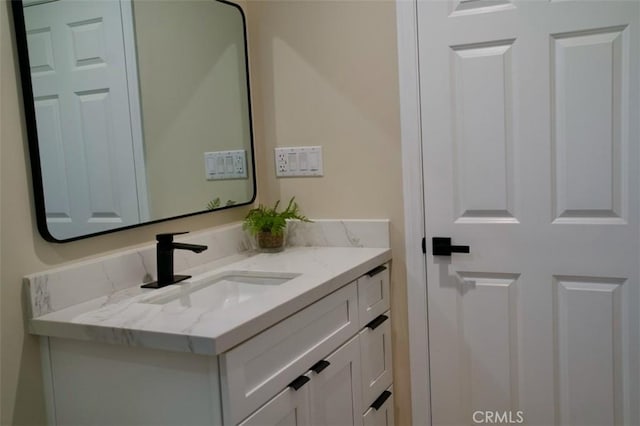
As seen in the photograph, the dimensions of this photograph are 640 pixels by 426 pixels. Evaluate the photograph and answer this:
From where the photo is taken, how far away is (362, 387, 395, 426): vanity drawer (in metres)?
1.89

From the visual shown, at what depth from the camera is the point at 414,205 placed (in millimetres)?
2061

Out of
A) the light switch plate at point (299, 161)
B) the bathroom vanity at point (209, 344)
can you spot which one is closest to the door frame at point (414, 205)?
the bathroom vanity at point (209, 344)

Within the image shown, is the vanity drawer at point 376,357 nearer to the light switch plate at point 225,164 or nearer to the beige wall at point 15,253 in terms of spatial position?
the light switch plate at point 225,164

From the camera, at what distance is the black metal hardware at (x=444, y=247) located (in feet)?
6.56

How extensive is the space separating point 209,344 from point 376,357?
94 centimetres

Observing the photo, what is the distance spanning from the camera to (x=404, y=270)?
2.11 meters

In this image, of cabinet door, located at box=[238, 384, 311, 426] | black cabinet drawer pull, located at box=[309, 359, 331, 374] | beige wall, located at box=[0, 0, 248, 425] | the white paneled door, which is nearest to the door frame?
the white paneled door

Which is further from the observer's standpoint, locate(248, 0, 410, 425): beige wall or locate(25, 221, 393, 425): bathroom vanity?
locate(248, 0, 410, 425): beige wall

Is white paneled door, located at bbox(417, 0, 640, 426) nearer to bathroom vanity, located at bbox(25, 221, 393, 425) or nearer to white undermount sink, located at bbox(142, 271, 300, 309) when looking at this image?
bathroom vanity, located at bbox(25, 221, 393, 425)

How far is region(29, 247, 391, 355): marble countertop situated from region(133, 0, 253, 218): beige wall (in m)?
0.34

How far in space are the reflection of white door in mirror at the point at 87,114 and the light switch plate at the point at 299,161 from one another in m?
0.68
